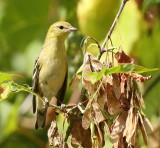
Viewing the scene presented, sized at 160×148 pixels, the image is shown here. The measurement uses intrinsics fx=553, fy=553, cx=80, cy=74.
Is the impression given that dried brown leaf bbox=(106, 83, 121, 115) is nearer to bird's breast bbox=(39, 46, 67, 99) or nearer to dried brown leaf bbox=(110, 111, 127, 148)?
dried brown leaf bbox=(110, 111, 127, 148)

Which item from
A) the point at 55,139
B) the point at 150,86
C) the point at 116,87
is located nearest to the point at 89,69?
the point at 116,87

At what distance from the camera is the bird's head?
423cm

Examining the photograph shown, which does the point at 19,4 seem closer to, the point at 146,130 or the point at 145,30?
the point at 145,30

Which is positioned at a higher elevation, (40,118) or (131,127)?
(131,127)

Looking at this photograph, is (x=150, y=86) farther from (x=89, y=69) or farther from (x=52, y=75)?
(x=89, y=69)

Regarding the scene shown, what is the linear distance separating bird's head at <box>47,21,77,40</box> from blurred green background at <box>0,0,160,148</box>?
0.07 m

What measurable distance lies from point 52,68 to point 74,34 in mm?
362

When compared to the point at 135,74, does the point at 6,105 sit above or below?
below

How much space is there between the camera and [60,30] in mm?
4441

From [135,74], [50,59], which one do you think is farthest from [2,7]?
[135,74]

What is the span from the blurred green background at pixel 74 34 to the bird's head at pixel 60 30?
0.07 meters

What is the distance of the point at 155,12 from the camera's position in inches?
166

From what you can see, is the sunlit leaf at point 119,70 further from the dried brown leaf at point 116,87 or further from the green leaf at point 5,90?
the green leaf at point 5,90

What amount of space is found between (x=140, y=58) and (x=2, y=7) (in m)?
2.18
